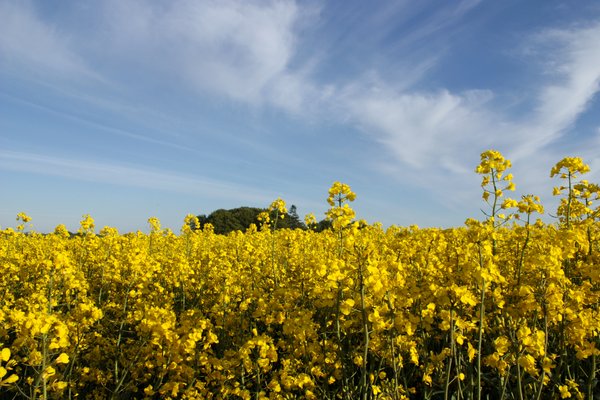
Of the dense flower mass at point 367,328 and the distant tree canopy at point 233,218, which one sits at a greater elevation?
the distant tree canopy at point 233,218

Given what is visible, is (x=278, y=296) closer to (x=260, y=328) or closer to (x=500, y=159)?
(x=260, y=328)

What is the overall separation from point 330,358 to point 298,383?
1.63 feet

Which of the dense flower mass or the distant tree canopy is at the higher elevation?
the distant tree canopy

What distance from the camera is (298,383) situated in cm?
303

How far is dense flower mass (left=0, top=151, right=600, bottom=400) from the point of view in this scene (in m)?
2.81

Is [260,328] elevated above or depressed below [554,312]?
below

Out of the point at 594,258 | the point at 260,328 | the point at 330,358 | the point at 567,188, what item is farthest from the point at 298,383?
the point at 567,188

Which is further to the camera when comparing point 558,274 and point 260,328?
point 260,328

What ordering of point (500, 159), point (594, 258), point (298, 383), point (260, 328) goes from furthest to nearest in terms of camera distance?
point (260, 328), point (500, 159), point (594, 258), point (298, 383)

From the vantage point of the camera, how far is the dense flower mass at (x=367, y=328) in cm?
281

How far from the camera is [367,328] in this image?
2.82 metres

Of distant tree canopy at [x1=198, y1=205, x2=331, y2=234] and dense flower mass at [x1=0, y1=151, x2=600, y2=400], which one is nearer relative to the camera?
dense flower mass at [x1=0, y1=151, x2=600, y2=400]

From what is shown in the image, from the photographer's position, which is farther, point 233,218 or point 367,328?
point 233,218

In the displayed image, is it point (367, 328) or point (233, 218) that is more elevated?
point (233, 218)
